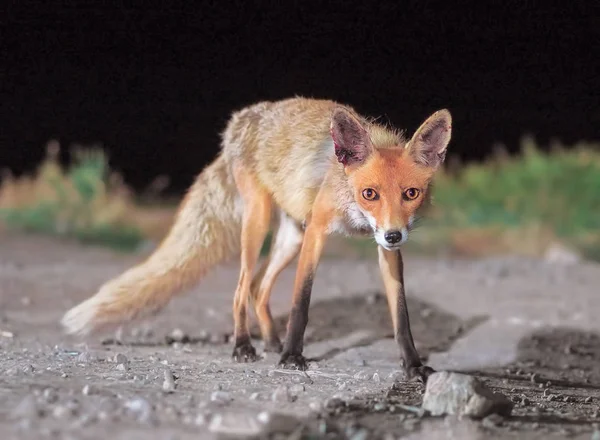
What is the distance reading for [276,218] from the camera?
5234 mm

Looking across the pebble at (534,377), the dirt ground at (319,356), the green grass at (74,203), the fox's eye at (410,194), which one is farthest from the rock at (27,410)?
the green grass at (74,203)

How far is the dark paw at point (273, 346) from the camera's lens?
516 cm

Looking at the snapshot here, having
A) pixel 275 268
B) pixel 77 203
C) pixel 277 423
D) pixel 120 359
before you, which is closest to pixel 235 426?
pixel 277 423

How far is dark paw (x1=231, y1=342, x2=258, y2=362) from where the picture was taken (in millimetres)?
4734

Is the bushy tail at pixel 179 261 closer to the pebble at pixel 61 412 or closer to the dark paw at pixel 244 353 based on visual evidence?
the dark paw at pixel 244 353

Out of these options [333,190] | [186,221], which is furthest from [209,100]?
[333,190]

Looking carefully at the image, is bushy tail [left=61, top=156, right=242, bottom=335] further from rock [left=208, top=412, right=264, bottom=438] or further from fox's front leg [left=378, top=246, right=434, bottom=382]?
rock [left=208, top=412, right=264, bottom=438]

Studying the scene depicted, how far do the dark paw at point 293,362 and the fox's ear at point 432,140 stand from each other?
116cm

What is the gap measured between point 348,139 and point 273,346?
153 centimetres

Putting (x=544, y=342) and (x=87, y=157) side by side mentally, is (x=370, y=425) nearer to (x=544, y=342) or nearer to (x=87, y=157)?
(x=544, y=342)

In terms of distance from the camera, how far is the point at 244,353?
479 centimetres

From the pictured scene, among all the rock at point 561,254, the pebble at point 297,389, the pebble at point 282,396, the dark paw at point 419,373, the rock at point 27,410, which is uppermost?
the rock at point 561,254

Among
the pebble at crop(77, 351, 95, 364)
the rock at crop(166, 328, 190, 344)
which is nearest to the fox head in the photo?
the pebble at crop(77, 351, 95, 364)

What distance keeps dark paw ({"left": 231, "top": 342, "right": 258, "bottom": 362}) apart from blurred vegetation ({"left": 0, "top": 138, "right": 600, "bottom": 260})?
17.8 feet
